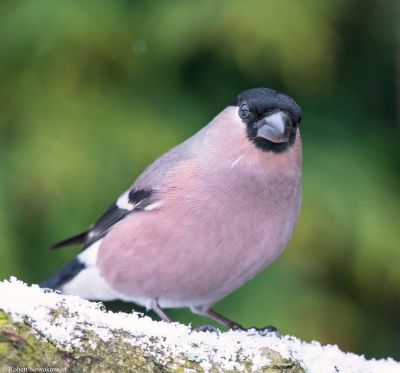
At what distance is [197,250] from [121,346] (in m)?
0.96

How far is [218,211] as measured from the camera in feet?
9.07

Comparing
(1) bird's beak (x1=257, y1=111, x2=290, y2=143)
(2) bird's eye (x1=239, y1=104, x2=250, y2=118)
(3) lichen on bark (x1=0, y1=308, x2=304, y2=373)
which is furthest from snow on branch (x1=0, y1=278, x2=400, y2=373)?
(2) bird's eye (x1=239, y1=104, x2=250, y2=118)

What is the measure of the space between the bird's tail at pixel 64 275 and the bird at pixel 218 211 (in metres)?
0.36

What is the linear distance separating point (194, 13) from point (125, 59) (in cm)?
49

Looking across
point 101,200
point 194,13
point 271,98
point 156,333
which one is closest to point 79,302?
point 156,333

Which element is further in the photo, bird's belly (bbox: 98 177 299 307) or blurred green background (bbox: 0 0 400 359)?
blurred green background (bbox: 0 0 400 359)

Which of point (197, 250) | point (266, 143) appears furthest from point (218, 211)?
point (266, 143)

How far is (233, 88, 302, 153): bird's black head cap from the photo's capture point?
2.76 meters

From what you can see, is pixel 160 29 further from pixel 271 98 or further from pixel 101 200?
pixel 271 98

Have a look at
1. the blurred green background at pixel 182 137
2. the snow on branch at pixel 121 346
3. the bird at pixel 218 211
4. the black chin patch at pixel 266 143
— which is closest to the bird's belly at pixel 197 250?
the bird at pixel 218 211

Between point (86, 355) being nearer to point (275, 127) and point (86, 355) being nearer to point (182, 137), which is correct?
point (275, 127)

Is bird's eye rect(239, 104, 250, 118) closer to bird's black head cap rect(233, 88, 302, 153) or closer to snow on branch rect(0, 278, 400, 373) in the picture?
bird's black head cap rect(233, 88, 302, 153)

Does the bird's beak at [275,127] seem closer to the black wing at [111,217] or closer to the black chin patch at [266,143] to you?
the black chin patch at [266,143]

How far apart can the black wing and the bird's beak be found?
1.95ft
